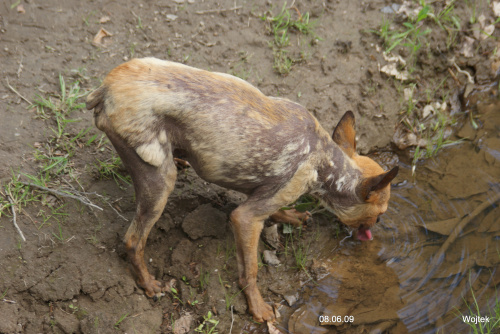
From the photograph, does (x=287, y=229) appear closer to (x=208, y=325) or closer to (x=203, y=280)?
(x=203, y=280)

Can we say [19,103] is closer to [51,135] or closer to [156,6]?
[51,135]

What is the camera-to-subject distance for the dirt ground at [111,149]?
4.44 m

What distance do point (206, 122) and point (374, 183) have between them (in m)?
1.64

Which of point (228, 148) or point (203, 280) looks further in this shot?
point (203, 280)

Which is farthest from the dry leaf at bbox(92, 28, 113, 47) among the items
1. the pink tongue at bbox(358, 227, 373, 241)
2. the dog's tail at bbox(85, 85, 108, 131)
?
the pink tongue at bbox(358, 227, 373, 241)

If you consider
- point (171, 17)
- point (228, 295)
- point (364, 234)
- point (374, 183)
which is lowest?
point (228, 295)

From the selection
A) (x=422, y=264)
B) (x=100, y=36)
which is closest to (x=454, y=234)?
(x=422, y=264)

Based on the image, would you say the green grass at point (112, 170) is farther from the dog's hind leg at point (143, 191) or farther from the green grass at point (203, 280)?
the green grass at point (203, 280)

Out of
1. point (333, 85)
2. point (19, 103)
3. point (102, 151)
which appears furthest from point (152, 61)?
point (333, 85)

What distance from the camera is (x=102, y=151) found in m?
5.24

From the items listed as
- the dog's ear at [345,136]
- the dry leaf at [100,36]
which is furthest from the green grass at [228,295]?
the dry leaf at [100,36]

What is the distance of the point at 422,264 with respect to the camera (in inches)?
200

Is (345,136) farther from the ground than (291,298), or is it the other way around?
(345,136)
